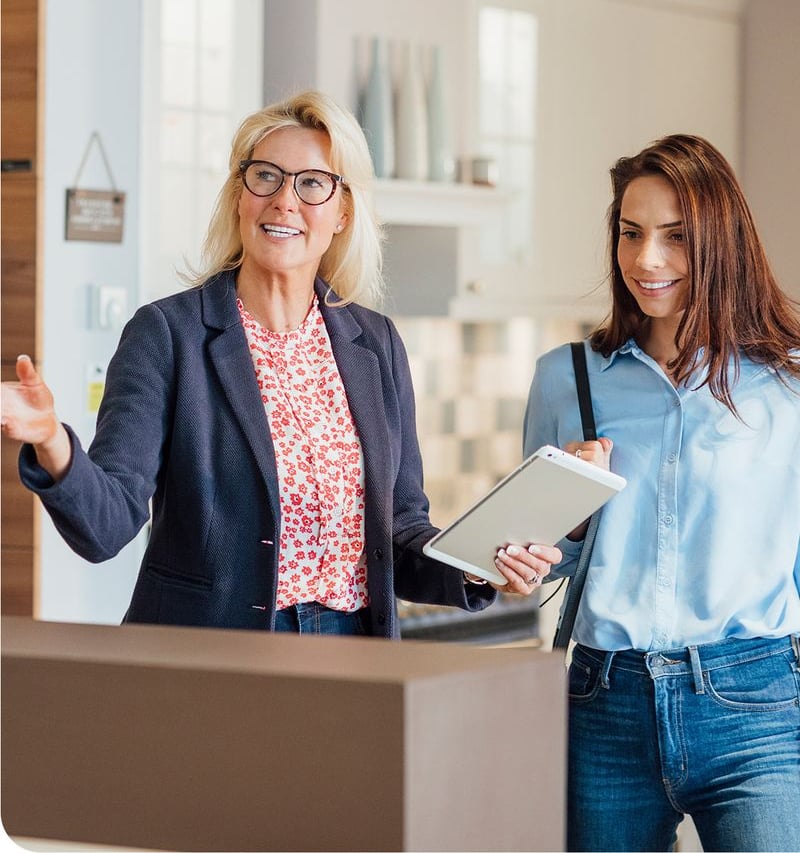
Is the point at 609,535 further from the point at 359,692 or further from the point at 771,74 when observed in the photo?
the point at 771,74

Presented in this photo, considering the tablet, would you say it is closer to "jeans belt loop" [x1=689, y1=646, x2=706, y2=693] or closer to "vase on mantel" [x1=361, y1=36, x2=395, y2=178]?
"jeans belt loop" [x1=689, y1=646, x2=706, y2=693]

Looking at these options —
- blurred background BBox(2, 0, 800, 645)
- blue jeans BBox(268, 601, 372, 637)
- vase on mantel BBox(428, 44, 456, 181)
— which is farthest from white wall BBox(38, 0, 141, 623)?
blue jeans BBox(268, 601, 372, 637)

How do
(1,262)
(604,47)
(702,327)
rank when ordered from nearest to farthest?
(702,327) → (1,262) → (604,47)

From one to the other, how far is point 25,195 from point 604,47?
209 cm

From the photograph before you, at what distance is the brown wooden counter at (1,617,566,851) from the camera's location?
88cm

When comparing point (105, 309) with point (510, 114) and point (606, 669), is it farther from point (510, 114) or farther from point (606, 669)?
point (606, 669)

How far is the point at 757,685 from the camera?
5.37 feet

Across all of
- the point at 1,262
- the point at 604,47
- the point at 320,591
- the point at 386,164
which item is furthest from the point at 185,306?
the point at 604,47

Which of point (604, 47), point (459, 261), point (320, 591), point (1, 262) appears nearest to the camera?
point (320, 591)

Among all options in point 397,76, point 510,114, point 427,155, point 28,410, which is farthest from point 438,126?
point 28,410

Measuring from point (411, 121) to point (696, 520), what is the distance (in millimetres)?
2449

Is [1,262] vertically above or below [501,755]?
above

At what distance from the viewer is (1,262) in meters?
3.26

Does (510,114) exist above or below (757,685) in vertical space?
above
